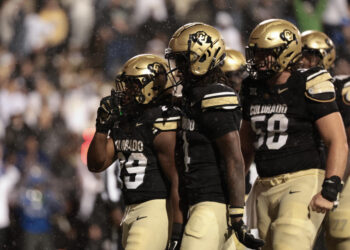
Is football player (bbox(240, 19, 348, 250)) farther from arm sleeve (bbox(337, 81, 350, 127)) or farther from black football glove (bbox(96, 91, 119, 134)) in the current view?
black football glove (bbox(96, 91, 119, 134))

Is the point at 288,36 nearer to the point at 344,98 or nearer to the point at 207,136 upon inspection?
the point at 344,98

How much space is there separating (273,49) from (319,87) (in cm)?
34

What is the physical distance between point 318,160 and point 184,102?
794 millimetres

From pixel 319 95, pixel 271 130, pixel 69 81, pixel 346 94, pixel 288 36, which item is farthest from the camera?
pixel 69 81

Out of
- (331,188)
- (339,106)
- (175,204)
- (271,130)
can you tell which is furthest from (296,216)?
(339,106)

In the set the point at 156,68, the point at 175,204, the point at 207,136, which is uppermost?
the point at 156,68

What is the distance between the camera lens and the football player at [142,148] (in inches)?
141

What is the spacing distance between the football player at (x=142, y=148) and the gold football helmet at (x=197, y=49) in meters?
0.27

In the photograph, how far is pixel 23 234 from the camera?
21.0 ft

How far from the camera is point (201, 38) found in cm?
362

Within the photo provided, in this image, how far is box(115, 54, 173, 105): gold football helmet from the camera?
384cm

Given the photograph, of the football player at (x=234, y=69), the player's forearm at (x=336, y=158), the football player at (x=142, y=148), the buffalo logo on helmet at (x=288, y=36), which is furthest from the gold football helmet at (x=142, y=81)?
the football player at (x=234, y=69)

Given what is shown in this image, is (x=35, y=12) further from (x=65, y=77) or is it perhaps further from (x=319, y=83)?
(x=319, y=83)

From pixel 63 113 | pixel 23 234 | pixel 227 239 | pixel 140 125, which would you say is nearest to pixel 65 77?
pixel 63 113
